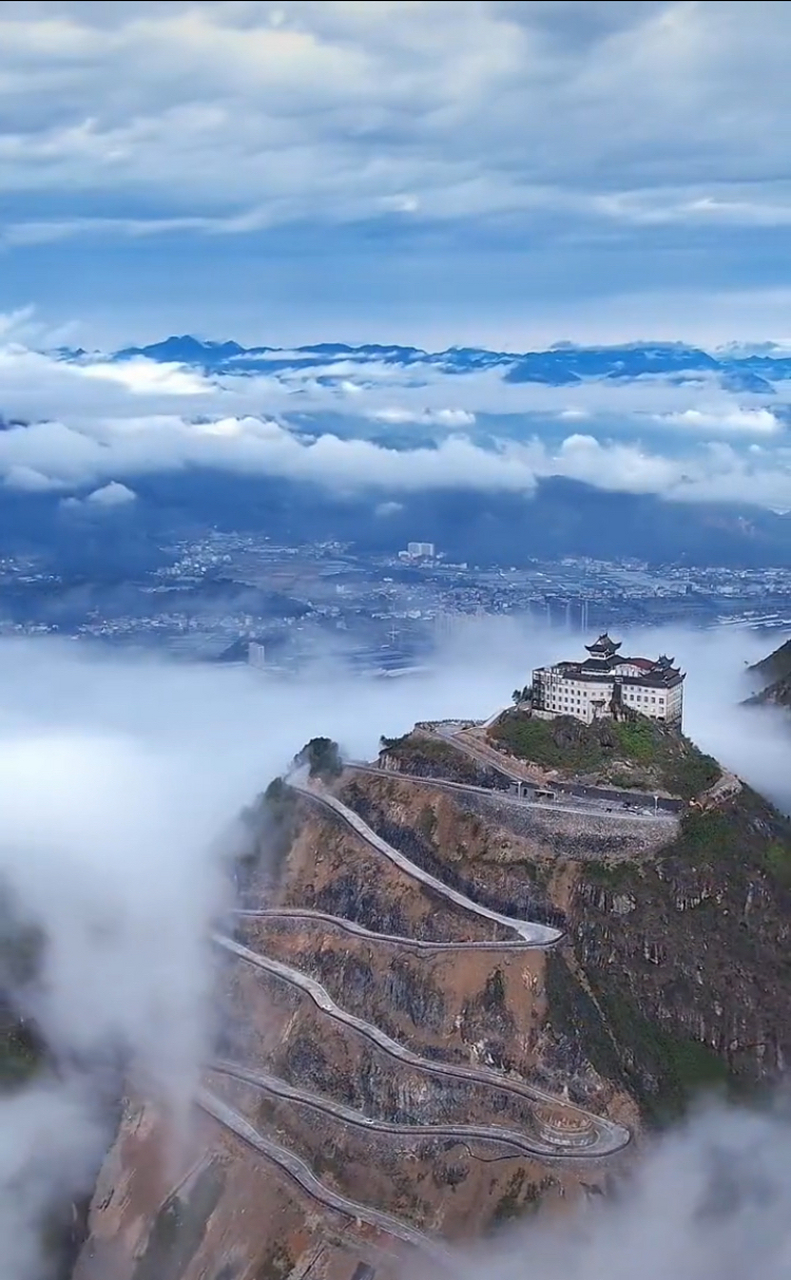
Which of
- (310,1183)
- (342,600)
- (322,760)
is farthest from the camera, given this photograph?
(342,600)

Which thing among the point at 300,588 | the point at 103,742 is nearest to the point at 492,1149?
the point at 103,742

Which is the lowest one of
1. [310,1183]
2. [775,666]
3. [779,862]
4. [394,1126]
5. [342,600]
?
[310,1183]

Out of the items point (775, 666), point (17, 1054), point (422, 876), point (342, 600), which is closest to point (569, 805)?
point (422, 876)

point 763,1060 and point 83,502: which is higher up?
point 83,502

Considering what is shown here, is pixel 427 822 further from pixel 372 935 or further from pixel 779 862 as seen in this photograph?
pixel 779 862

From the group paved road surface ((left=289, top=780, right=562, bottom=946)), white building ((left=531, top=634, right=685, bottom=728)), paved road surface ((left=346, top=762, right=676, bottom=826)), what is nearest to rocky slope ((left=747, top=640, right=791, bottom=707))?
white building ((left=531, top=634, right=685, bottom=728))

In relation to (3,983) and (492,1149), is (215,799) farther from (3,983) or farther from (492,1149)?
(492,1149)
